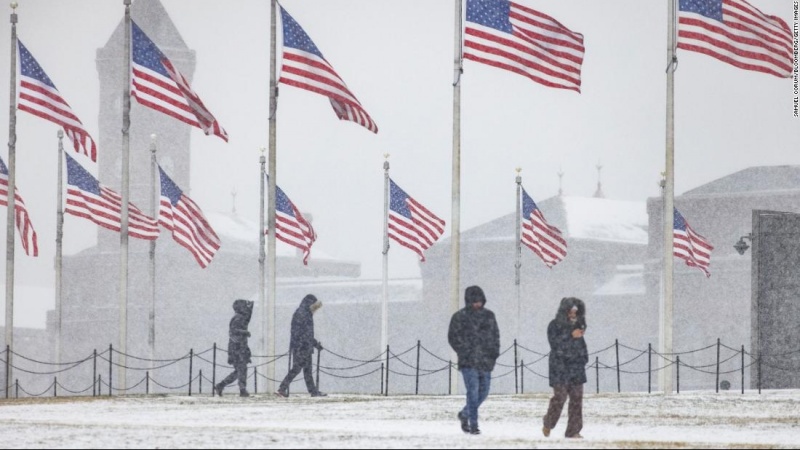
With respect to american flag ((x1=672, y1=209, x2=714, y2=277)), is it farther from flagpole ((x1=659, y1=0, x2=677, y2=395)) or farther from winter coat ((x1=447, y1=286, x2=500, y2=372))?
winter coat ((x1=447, y1=286, x2=500, y2=372))

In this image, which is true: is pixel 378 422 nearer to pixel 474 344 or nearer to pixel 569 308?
pixel 474 344

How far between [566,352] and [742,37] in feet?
34.8

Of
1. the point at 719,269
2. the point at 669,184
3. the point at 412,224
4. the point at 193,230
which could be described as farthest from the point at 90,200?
the point at 719,269

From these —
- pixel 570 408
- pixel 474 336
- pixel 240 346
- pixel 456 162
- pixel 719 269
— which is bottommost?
pixel 570 408

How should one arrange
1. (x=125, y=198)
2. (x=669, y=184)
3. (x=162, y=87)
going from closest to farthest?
(x=669, y=184) < (x=162, y=87) < (x=125, y=198)

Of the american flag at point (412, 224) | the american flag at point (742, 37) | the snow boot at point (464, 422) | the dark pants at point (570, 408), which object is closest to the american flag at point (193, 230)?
the american flag at point (412, 224)

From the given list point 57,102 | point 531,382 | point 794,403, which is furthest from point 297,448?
point 531,382

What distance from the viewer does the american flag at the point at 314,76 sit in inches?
1222

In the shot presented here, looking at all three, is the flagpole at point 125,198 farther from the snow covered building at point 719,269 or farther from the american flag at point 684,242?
the snow covered building at point 719,269

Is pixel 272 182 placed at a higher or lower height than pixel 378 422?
higher

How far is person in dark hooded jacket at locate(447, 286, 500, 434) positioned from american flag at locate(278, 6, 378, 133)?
11.6 m

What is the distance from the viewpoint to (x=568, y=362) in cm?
1922

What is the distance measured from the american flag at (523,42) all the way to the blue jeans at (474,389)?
10.1 metres

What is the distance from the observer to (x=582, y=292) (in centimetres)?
9281
